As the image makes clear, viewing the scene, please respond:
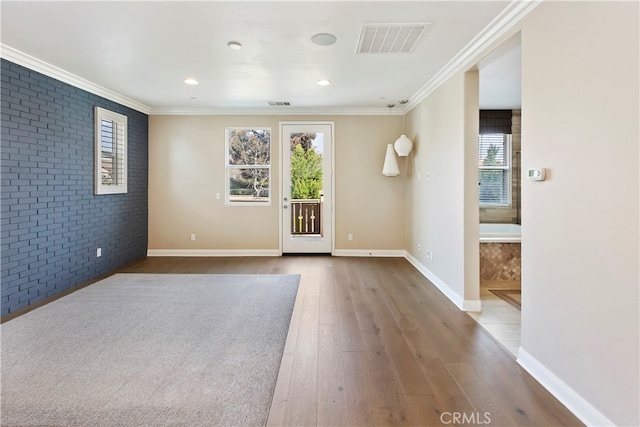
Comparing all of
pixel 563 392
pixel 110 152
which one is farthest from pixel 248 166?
pixel 563 392

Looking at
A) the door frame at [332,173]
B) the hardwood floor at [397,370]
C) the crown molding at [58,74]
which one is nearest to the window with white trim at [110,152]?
the crown molding at [58,74]

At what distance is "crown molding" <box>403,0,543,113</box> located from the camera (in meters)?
2.30

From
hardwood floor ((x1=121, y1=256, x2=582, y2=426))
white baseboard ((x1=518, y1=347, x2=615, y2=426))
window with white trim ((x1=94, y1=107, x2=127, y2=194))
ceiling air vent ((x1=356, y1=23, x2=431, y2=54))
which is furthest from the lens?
window with white trim ((x1=94, y1=107, x2=127, y2=194))

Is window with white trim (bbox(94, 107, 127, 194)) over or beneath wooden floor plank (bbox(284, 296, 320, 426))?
over

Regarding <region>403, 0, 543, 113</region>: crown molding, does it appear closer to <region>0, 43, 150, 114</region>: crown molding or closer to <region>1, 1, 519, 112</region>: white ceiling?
<region>1, 1, 519, 112</region>: white ceiling

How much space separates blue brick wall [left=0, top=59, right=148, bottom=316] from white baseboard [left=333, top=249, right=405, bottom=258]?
3607 mm

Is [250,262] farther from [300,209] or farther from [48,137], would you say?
[48,137]

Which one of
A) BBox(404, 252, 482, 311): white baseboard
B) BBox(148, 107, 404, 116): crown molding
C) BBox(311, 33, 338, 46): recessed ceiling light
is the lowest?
BBox(404, 252, 482, 311): white baseboard

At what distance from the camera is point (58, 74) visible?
378 centimetres

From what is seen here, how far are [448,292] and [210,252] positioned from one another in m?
4.09

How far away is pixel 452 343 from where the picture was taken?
2607 mm

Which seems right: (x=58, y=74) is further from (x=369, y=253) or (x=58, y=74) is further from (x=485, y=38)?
(x=369, y=253)

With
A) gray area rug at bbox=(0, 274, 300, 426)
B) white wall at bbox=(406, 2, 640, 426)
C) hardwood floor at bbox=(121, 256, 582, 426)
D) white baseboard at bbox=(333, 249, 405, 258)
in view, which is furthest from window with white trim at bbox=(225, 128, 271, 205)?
white wall at bbox=(406, 2, 640, 426)

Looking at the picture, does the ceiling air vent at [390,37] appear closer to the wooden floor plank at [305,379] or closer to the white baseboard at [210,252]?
the wooden floor plank at [305,379]
